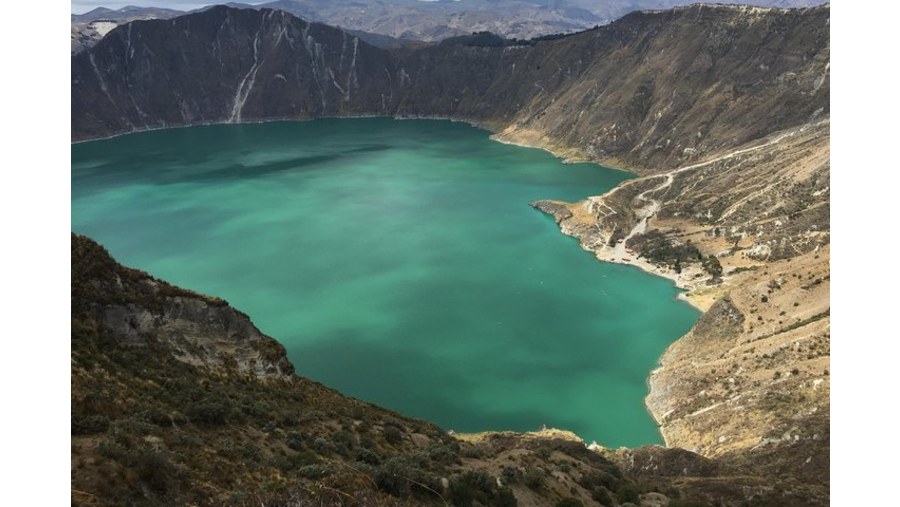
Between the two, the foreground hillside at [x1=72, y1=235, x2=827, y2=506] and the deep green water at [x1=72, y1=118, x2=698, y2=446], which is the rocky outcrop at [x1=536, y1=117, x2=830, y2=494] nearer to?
the deep green water at [x1=72, y1=118, x2=698, y2=446]

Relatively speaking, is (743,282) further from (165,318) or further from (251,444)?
(251,444)

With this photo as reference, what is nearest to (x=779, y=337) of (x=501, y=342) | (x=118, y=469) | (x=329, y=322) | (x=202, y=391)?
(x=501, y=342)

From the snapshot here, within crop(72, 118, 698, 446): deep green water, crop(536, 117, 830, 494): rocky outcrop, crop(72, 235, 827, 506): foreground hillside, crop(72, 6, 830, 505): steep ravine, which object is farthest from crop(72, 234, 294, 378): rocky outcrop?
crop(536, 117, 830, 494): rocky outcrop

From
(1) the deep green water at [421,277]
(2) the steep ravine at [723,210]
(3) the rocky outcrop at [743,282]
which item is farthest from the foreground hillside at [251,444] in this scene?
(1) the deep green water at [421,277]

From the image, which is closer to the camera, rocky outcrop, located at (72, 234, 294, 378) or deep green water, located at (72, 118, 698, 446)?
rocky outcrop, located at (72, 234, 294, 378)

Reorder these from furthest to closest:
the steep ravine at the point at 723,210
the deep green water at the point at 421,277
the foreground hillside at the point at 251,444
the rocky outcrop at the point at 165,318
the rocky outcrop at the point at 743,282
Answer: the deep green water at the point at 421,277 → the rocky outcrop at the point at 743,282 → the steep ravine at the point at 723,210 → the rocky outcrop at the point at 165,318 → the foreground hillside at the point at 251,444

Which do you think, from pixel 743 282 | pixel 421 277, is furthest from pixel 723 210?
pixel 421 277

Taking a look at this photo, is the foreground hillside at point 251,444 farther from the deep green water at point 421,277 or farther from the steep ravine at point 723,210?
the deep green water at point 421,277
